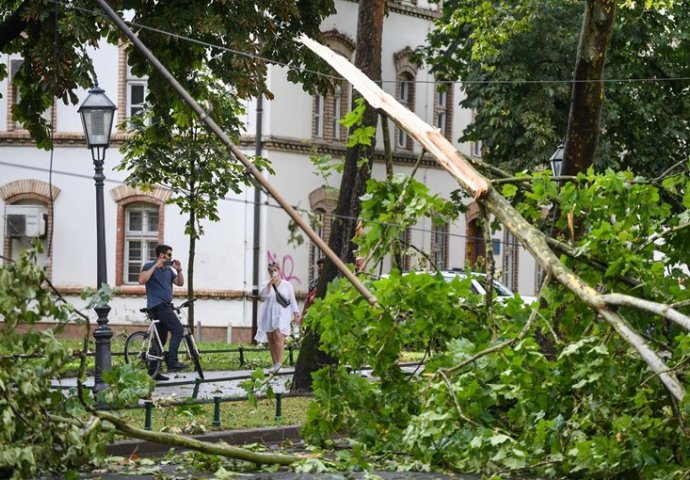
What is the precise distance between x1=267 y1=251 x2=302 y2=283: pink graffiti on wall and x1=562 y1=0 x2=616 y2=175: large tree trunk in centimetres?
2035

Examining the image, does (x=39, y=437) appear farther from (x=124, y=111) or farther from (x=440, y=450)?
(x=124, y=111)

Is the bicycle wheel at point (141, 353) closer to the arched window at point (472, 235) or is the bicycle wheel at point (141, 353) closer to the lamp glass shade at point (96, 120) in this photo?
the lamp glass shade at point (96, 120)

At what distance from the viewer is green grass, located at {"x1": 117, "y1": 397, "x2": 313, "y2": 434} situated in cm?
1562

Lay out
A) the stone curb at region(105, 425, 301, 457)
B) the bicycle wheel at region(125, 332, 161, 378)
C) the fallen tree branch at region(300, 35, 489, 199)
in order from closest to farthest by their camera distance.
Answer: the fallen tree branch at region(300, 35, 489, 199) < the stone curb at region(105, 425, 301, 457) < the bicycle wheel at region(125, 332, 161, 378)

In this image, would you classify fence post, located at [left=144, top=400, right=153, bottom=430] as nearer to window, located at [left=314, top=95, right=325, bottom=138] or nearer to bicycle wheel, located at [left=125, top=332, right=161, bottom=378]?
bicycle wheel, located at [left=125, top=332, right=161, bottom=378]

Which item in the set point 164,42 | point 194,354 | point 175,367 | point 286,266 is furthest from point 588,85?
point 286,266

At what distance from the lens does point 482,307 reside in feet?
38.4

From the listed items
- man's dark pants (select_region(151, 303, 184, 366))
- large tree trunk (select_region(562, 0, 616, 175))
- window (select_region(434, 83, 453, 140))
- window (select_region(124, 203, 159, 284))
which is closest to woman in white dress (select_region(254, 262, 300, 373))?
man's dark pants (select_region(151, 303, 184, 366))

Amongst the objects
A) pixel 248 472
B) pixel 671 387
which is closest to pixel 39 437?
pixel 248 472

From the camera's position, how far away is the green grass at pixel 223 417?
51.2 feet

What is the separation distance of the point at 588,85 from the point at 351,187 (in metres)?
3.21

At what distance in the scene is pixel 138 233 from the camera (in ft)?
132

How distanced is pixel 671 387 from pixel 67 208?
32161 mm

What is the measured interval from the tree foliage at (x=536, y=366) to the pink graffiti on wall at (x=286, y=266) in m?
A: 27.5
